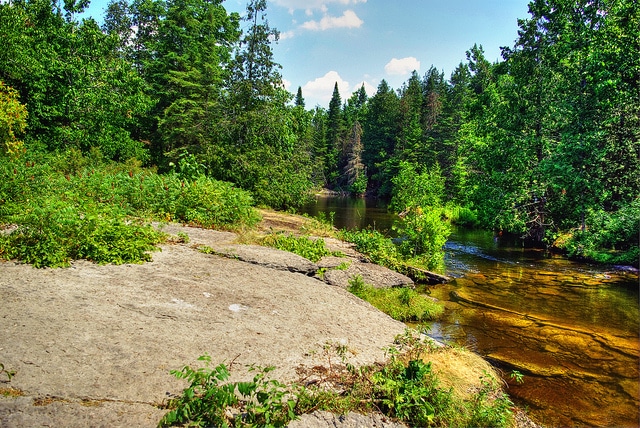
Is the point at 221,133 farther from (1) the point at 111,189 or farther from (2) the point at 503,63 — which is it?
(2) the point at 503,63

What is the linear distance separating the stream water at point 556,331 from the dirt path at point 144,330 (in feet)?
6.69

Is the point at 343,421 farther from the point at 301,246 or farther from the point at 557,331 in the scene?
the point at 301,246

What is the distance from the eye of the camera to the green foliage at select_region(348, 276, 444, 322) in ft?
25.4

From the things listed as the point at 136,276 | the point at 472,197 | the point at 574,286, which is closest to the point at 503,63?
the point at 472,197

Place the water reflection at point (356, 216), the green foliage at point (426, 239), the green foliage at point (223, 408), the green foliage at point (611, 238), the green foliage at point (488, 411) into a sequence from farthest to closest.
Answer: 1. the water reflection at point (356, 216)
2. the green foliage at point (611, 238)
3. the green foliage at point (426, 239)
4. the green foliage at point (488, 411)
5. the green foliage at point (223, 408)

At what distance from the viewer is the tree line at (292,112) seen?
50.0ft

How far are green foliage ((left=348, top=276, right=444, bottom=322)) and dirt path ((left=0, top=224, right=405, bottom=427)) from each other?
1.07 m

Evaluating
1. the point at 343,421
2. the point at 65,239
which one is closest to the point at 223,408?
the point at 343,421

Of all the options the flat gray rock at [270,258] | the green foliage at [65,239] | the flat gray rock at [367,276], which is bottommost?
the flat gray rock at [367,276]

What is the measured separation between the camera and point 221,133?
64.7 ft

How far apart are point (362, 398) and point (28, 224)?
19.4ft

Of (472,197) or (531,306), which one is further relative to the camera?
(472,197)

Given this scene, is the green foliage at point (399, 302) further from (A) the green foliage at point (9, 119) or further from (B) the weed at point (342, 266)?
(A) the green foliage at point (9, 119)

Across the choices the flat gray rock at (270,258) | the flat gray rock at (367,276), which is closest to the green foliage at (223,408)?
the flat gray rock at (270,258)
